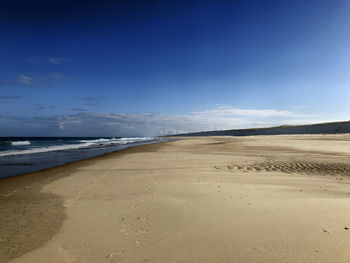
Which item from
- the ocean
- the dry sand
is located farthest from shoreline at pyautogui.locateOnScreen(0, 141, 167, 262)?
the ocean

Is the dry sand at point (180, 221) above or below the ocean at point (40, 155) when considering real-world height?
below

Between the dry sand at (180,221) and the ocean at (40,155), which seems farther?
the ocean at (40,155)

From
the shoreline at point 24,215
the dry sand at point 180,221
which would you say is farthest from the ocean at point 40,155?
the dry sand at point 180,221

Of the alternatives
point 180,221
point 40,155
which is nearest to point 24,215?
point 180,221

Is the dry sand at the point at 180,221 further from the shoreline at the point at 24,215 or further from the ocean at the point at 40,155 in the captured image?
the ocean at the point at 40,155

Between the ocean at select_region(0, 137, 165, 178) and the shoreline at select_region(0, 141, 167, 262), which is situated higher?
the ocean at select_region(0, 137, 165, 178)

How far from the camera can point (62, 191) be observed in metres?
6.76

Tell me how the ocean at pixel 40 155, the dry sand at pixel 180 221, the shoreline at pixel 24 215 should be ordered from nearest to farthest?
the dry sand at pixel 180 221 → the shoreline at pixel 24 215 → the ocean at pixel 40 155

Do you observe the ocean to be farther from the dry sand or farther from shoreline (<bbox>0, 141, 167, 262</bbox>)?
the dry sand

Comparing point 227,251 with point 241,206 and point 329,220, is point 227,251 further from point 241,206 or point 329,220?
point 329,220

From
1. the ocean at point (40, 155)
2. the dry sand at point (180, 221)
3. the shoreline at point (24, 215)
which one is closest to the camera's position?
the dry sand at point (180, 221)

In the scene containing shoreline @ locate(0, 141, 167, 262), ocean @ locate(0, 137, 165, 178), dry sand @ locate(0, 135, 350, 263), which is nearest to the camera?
dry sand @ locate(0, 135, 350, 263)

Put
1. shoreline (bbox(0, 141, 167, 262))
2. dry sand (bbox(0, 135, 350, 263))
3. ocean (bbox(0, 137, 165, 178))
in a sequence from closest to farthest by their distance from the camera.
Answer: dry sand (bbox(0, 135, 350, 263))
shoreline (bbox(0, 141, 167, 262))
ocean (bbox(0, 137, 165, 178))

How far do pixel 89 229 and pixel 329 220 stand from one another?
4.63 m
